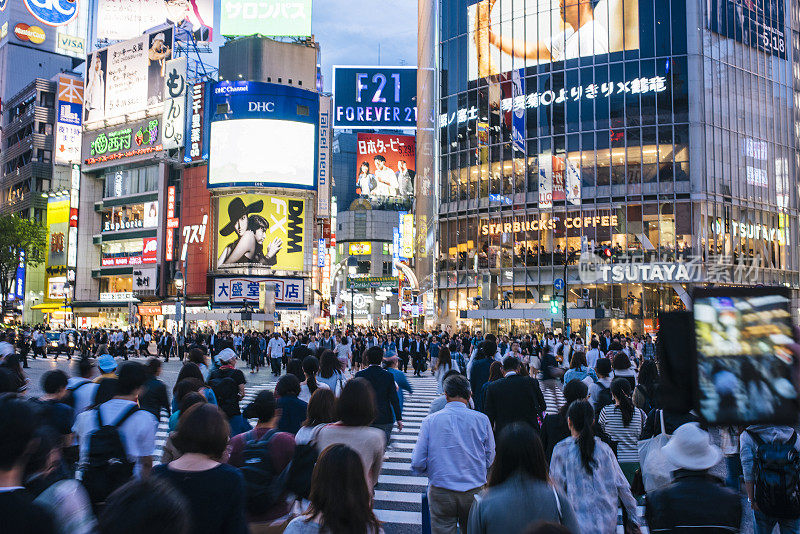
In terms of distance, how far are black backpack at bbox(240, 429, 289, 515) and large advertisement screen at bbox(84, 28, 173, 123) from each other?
71.0 meters

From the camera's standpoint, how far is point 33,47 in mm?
114000


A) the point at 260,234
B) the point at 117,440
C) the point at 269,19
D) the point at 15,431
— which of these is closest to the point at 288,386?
the point at 117,440

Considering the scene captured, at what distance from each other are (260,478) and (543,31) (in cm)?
5396

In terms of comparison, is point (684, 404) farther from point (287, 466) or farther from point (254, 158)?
point (254, 158)

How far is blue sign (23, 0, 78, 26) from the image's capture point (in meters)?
112

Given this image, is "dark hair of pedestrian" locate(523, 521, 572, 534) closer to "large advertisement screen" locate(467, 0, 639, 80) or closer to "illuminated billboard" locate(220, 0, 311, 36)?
"large advertisement screen" locate(467, 0, 639, 80)

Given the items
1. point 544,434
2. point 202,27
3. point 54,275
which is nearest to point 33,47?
A: point 202,27

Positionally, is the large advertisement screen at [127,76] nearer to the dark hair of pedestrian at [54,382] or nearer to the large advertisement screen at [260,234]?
the large advertisement screen at [260,234]

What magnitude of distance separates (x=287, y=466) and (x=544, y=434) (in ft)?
10.6

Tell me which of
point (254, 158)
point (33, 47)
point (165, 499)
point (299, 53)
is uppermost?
point (33, 47)

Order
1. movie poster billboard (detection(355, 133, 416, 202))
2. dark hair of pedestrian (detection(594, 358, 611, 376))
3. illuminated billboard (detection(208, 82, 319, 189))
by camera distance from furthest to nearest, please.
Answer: movie poster billboard (detection(355, 133, 416, 202)) → illuminated billboard (detection(208, 82, 319, 189)) → dark hair of pedestrian (detection(594, 358, 611, 376))

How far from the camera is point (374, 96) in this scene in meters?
52.7

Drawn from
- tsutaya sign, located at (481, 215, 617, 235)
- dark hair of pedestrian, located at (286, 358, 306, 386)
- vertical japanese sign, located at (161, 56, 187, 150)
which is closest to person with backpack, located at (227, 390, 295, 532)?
dark hair of pedestrian, located at (286, 358, 306, 386)

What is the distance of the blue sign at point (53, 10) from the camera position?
4422 inches
